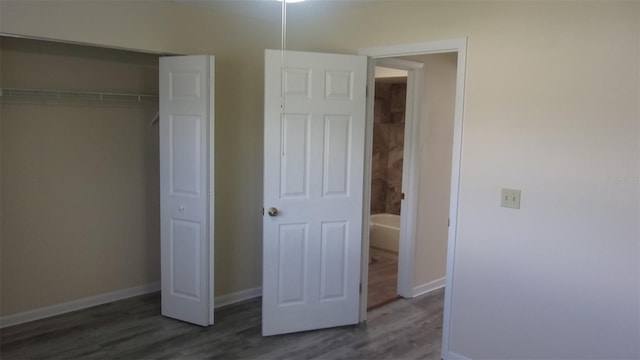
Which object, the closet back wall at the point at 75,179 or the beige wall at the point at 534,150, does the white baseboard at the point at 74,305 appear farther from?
the beige wall at the point at 534,150

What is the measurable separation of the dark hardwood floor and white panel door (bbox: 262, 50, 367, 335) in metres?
0.20

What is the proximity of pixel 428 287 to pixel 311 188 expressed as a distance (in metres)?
1.78

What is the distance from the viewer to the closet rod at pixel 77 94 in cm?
330

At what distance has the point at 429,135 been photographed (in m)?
4.19

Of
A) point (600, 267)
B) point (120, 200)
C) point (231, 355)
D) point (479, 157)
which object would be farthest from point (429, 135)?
point (120, 200)

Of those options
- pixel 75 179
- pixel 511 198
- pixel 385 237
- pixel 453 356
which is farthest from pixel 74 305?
pixel 385 237

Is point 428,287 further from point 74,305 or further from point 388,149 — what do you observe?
point 74,305

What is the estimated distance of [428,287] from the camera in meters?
4.42

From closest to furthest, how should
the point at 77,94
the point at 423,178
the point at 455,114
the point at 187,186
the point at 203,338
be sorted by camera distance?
the point at 455,114 < the point at 203,338 < the point at 187,186 < the point at 77,94 < the point at 423,178

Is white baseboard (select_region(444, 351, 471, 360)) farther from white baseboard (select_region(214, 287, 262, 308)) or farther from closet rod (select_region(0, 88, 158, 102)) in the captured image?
closet rod (select_region(0, 88, 158, 102))

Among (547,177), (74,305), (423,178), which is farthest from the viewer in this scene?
(423,178)

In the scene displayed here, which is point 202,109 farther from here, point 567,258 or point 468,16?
point 567,258

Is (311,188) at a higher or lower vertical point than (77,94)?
lower

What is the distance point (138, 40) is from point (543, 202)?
2.83 meters
